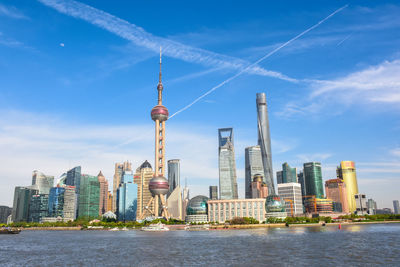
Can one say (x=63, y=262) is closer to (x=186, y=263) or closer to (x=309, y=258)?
(x=186, y=263)

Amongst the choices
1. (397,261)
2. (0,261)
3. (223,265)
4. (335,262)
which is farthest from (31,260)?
(397,261)

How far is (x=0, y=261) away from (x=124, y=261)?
92.1 feet

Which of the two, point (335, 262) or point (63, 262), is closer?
point (335, 262)

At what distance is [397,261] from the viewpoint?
220 ft

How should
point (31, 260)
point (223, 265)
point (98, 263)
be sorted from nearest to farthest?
point (223, 265) < point (98, 263) < point (31, 260)

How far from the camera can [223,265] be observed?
65.9 metres

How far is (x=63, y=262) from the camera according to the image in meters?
74.6

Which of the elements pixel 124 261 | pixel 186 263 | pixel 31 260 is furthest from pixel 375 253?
pixel 31 260

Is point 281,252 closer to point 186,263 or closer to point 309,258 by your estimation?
point 309,258

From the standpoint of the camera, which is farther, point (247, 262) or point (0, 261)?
point (0, 261)

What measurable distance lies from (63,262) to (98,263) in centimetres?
831

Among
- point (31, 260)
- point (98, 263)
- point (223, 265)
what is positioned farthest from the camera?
point (31, 260)

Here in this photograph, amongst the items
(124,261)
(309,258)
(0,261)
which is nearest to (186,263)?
(124,261)

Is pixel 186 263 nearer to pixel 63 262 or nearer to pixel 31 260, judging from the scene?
pixel 63 262
